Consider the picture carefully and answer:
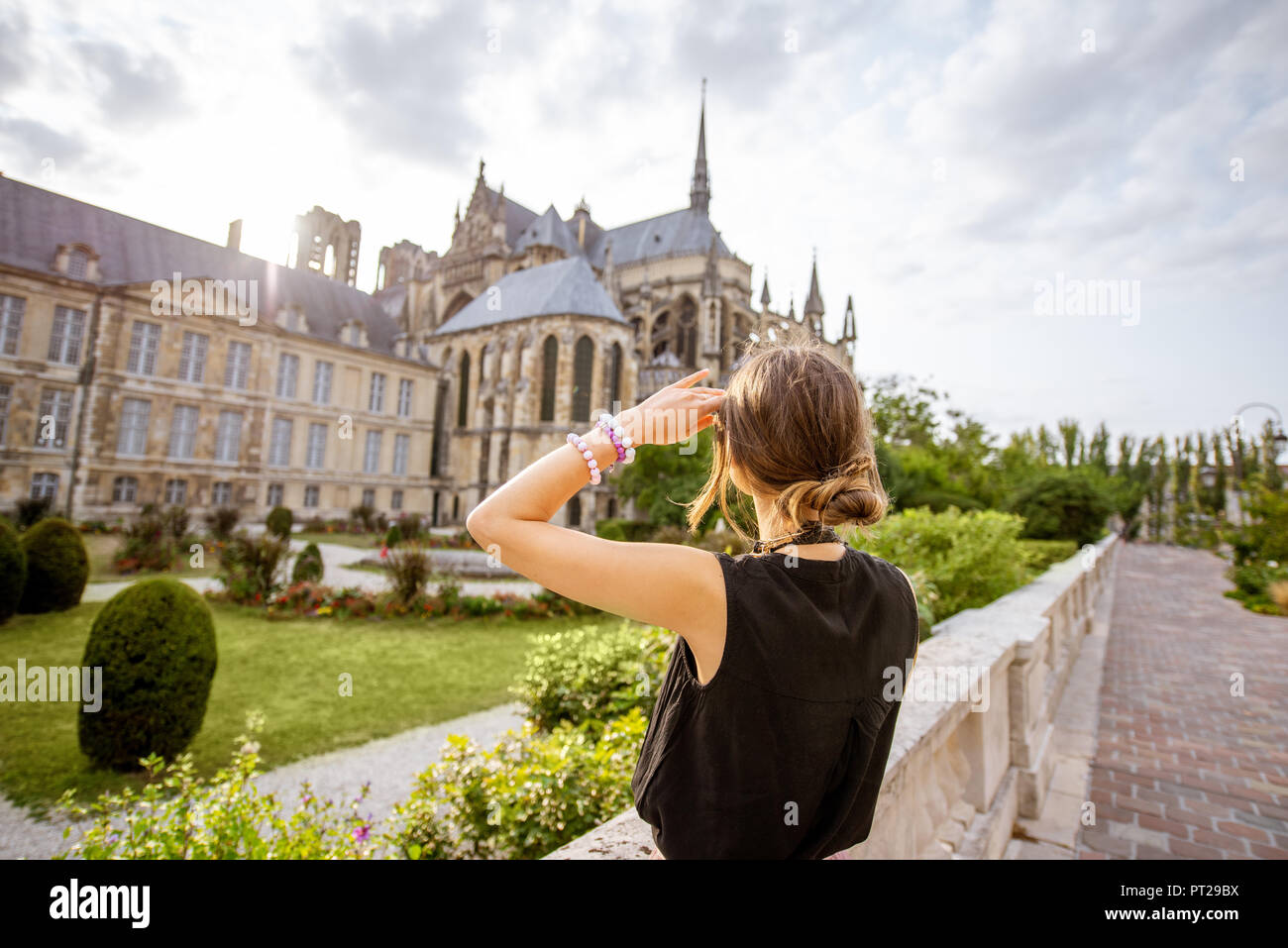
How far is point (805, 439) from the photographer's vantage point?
1174 mm

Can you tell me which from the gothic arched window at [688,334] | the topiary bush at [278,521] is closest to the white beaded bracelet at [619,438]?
the topiary bush at [278,521]

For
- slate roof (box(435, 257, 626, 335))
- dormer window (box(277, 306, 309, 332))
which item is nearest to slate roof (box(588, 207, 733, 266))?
slate roof (box(435, 257, 626, 335))

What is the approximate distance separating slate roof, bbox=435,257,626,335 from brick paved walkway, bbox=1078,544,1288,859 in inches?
1067

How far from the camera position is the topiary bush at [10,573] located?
8.71 meters

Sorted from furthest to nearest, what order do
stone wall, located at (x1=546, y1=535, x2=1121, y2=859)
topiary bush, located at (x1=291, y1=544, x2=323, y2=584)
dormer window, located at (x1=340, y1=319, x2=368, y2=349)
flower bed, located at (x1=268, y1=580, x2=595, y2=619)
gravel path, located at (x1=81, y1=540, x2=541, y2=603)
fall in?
dormer window, located at (x1=340, y1=319, x2=368, y2=349) → topiary bush, located at (x1=291, y1=544, x2=323, y2=584) → gravel path, located at (x1=81, y1=540, x2=541, y2=603) → flower bed, located at (x1=268, y1=580, x2=595, y2=619) → stone wall, located at (x1=546, y1=535, x2=1121, y2=859)

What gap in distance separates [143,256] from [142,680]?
28438mm

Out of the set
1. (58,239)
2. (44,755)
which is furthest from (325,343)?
(44,755)

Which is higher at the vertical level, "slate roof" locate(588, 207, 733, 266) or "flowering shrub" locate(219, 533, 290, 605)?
"slate roof" locate(588, 207, 733, 266)

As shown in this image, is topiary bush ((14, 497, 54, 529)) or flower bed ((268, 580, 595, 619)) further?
topiary bush ((14, 497, 54, 529))

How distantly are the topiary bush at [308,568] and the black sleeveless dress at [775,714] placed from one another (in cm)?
1333

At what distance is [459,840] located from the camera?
3148 millimetres

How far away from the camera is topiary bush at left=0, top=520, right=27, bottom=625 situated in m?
8.71

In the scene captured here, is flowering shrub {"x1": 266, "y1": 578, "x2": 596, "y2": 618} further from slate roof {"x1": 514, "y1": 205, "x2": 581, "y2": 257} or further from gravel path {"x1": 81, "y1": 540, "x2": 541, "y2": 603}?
slate roof {"x1": 514, "y1": 205, "x2": 581, "y2": 257}
